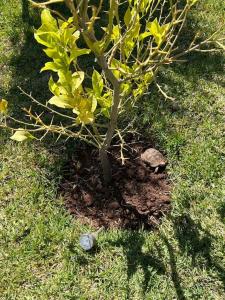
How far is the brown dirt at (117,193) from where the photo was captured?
318 cm

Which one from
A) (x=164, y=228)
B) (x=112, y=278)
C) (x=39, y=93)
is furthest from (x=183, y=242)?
(x=39, y=93)

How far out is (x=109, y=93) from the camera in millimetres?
2787

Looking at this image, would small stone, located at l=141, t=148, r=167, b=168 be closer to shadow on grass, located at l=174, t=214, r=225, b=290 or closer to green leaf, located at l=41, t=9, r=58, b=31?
shadow on grass, located at l=174, t=214, r=225, b=290

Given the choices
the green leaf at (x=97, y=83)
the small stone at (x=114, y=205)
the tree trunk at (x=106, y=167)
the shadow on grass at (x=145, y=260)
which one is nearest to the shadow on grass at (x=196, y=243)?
the shadow on grass at (x=145, y=260)

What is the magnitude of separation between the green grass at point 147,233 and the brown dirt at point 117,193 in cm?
8

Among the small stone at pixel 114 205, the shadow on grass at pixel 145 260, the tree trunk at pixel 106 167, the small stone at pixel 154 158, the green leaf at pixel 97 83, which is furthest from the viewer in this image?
the small stone at pixel 154 158

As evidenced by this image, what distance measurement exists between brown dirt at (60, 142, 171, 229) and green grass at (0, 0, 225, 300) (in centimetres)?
8

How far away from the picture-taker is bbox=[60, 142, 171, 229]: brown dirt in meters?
3.18

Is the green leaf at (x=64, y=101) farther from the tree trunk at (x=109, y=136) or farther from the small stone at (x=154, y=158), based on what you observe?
the small stone at (x=154, y=158)

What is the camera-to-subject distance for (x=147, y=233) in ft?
10.1

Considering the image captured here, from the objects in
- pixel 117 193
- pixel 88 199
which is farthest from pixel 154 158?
pixel 88 199

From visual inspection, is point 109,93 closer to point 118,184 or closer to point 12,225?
point 118,184

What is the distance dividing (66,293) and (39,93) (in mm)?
1960

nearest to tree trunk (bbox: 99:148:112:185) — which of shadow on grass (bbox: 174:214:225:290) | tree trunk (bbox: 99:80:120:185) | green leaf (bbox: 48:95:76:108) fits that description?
tree trunk (bbox: 99:80:120:185)
